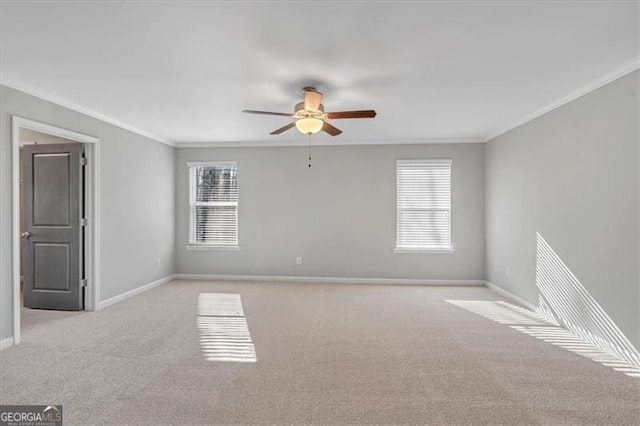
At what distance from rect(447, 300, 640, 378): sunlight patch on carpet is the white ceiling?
245 cm

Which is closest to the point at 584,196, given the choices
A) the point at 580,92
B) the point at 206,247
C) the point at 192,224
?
the point at 580,92

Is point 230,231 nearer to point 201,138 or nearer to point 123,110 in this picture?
point 201,138

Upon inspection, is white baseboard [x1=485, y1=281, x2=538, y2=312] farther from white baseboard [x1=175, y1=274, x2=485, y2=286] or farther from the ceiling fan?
the ceiling fan

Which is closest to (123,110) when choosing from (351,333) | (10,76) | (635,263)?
(10,76)

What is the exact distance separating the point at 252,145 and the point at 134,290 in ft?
9.91

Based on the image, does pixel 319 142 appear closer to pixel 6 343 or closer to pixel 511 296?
pixel 511 296

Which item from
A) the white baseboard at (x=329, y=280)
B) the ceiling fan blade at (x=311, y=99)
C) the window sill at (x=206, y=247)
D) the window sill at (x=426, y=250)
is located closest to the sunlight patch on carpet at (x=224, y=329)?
the white baseboard at (x=329, y=280)

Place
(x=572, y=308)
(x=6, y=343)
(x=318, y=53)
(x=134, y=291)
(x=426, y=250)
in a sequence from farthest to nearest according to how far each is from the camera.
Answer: (x=426, y=250) → (x=134, y=291) → (x=572, y=308) → (x=6, y=343) → (x=318, y=53)

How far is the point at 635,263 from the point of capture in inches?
112

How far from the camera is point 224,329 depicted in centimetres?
370

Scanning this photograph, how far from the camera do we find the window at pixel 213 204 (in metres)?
6.33

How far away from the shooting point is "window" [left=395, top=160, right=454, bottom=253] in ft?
19.6

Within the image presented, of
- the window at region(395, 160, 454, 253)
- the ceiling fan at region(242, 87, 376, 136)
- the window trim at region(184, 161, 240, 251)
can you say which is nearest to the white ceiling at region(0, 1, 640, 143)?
the ceiling fan at region(242, 87, 376, 136)

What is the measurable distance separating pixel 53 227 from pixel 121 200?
2.76ft
